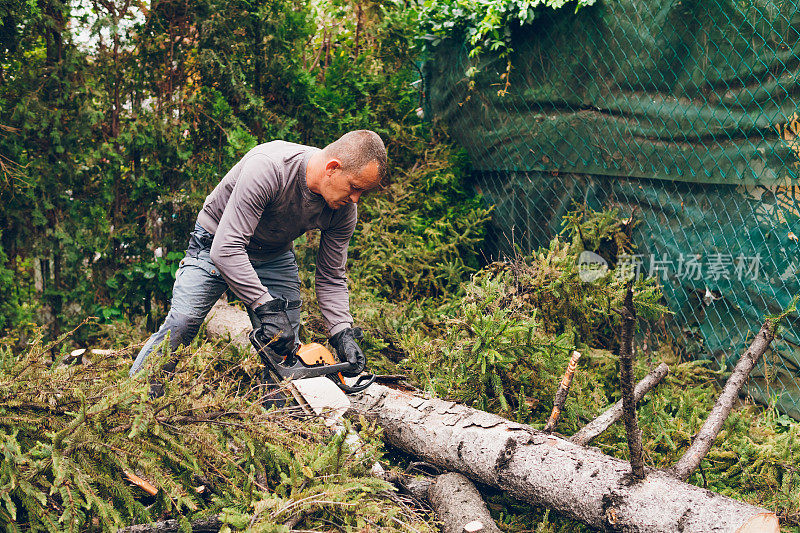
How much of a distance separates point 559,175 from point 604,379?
5.89 feet

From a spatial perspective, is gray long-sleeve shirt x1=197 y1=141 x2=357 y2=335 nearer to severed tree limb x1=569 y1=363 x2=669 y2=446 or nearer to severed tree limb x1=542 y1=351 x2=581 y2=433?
severed tree limb x1=542 y1=351 x2=581 y2=433

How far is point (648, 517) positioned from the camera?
227 cm

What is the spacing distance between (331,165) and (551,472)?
169cm

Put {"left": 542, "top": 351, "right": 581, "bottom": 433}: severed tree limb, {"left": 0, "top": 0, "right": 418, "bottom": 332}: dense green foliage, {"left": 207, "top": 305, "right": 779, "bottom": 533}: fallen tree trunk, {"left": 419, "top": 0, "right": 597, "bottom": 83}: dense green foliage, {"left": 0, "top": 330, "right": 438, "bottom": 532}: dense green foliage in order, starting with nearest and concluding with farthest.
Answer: {"left": 0, "top": 330, "right": 438, "bottom": 532}: dense green foliage
{"left": 207, "top": 305, "right": 779, "bottom": 533}: fallen tree trunk
{"left": 542, "top": 351, "right": 581, "bottom": 433}: severed tree limb
{"left": 0, "top": 0, "right": 418, "bottom": 332}: dense green foliage
{"left": 419, "top": 0, "right": 597, "bottom": 83}: dense green foliage

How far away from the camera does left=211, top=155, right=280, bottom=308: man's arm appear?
2.82 meters

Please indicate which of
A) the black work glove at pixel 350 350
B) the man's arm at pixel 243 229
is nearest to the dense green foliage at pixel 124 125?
the man's arm at pixel 243 229

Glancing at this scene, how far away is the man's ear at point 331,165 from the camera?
2.83m

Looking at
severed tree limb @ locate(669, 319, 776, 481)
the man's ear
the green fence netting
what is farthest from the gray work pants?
the green fence netting

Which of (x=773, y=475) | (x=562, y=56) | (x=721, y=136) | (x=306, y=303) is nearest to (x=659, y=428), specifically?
(x=773, y=475)

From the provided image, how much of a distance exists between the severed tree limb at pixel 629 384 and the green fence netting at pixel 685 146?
5.44 feet

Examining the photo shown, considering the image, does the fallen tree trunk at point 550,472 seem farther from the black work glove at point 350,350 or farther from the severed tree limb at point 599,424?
the black work glove at point 350,350

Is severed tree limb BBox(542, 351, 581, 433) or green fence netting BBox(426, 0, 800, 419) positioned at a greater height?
green fence netting BBox(426, 0, 800, 419)

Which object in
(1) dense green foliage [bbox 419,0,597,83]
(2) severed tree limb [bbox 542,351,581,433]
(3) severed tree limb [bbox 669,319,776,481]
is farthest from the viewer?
(1) dense green foliage [bbox 419,0,597,83]

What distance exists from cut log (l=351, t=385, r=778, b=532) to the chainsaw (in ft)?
1.38
